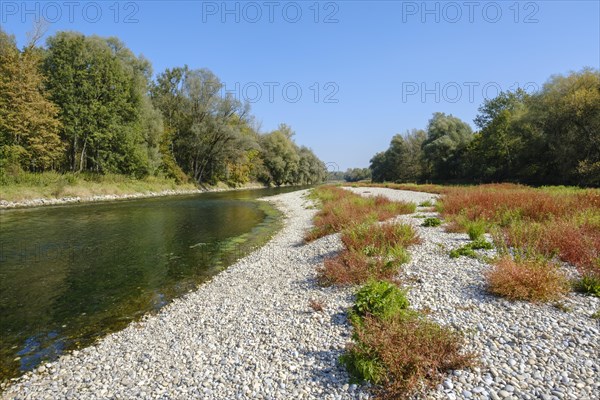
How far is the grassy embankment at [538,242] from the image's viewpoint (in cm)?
744

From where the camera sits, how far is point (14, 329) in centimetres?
841

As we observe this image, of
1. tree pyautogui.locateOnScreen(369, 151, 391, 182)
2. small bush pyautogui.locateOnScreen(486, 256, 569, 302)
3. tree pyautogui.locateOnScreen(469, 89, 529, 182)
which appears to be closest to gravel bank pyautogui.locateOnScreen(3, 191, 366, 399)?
small bush pyautogui.locateOnScreen(486, 256, 569, 302)

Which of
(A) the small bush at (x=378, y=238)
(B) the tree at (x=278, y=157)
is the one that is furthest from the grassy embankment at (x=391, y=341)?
(B) the tree at (x=278, y=157)

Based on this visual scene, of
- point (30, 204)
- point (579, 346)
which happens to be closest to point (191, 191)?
point (30, 204)

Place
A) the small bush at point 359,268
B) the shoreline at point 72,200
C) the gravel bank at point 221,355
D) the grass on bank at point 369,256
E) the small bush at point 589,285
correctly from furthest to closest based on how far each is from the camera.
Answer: the shoreline at point 72,200 < the grass on bank at point 369,256 < the small bush at point 359,268 < the small bush at point 589,285 < the gravel bank at point 221,355

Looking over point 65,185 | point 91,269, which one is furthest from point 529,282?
point 65,185

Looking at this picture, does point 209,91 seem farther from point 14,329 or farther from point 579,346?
point 579,346

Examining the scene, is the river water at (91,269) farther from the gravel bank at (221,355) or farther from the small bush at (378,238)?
the small bush at (378,238)

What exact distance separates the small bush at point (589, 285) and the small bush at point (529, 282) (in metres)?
0.29

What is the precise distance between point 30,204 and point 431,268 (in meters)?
39.9

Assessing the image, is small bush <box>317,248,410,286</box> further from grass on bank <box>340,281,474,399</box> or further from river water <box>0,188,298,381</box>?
river water <box>0,188,298,381</box>

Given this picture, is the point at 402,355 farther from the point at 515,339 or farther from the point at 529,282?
the point at 529,282

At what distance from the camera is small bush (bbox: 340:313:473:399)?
503cm

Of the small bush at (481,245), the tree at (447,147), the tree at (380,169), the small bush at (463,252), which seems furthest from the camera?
the tree at (380,169)
